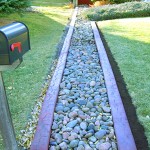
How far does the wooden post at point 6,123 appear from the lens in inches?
82.7

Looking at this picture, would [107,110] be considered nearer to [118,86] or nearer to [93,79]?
[118,86]

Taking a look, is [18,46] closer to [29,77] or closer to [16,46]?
[16,46]

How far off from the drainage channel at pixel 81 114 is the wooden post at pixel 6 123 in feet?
1.02

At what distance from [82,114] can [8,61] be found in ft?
4.99

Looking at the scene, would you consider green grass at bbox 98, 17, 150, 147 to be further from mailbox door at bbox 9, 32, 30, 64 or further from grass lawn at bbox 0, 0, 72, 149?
mailbox door at bbox 9, 32, 30, 64

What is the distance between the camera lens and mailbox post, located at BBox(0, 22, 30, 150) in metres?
1.91

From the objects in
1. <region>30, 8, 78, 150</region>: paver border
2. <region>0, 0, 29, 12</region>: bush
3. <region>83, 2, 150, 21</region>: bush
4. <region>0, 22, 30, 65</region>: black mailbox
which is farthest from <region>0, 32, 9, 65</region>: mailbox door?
<region>83, 2, 150, 21</region>: bush

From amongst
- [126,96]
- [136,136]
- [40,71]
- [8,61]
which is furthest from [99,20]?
[8,61]

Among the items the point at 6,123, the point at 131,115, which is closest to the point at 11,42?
the point at 6,123

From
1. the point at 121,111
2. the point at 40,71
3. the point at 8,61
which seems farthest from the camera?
the point at 40,71

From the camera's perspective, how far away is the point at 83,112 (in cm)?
332

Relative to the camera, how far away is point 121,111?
3225 millimetres

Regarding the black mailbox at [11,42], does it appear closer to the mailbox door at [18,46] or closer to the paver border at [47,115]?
the mailbox door at [18,46]

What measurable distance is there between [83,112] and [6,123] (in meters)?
1.31
